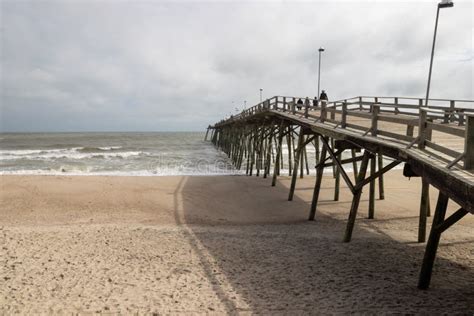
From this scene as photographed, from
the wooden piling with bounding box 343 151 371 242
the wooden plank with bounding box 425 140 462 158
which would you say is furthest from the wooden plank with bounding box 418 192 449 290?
the wooden piling with bounding box 343 151 371 242

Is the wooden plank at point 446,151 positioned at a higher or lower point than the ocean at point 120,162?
higher

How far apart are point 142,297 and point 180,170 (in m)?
18.3

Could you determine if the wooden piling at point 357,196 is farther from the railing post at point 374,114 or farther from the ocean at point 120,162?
the ocean at point 120,162

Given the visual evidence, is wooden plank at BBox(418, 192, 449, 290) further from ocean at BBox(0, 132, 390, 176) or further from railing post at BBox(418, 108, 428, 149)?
ocean at BBox(0, 132, 390, 176)

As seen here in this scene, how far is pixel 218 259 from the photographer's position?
24.7 ft

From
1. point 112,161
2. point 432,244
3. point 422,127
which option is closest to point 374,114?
point 422,127

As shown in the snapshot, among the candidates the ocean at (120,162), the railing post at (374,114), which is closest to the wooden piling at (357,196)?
the railing post at (374,114)

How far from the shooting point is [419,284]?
6.11 meters

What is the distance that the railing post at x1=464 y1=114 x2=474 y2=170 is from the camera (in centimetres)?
462

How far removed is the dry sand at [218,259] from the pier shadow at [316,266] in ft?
0.09

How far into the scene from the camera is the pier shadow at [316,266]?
5.60 metres

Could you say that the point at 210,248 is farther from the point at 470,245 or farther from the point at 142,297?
the point at 470,245

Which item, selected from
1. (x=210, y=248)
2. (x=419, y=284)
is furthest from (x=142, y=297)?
(x=419, y=284)

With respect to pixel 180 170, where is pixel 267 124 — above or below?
above
